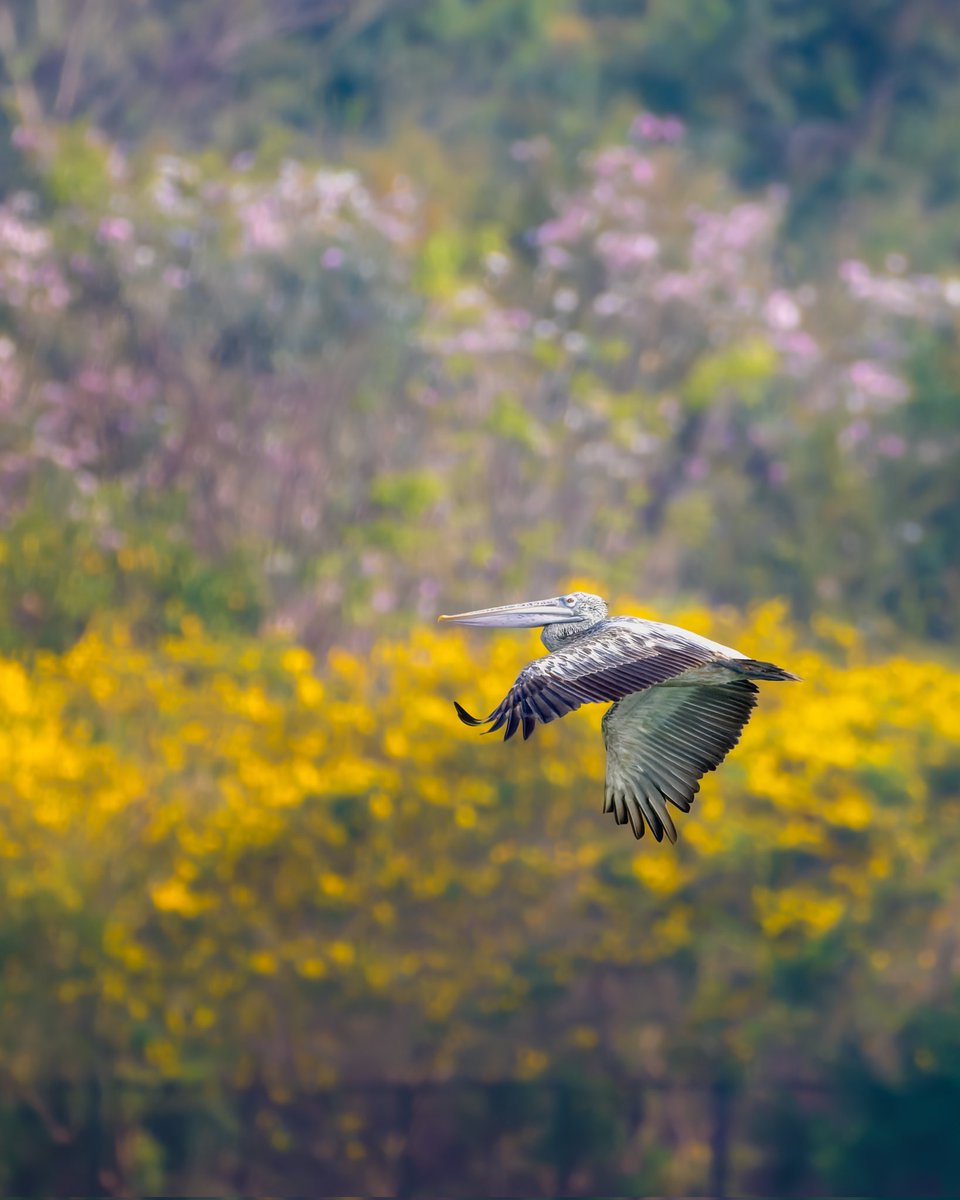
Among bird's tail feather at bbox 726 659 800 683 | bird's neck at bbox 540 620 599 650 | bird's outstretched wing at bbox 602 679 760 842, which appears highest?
bird's tail feather at bbox 726 659 800 683

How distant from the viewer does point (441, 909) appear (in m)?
10.4

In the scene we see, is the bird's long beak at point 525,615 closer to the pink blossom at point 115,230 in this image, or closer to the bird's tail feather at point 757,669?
the bird's tail feather at point 757,669

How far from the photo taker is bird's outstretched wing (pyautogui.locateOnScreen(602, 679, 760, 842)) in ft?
17.7

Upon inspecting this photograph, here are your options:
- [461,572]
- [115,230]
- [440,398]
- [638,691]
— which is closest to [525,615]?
[638,691]

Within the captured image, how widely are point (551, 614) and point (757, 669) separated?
61 centimetres

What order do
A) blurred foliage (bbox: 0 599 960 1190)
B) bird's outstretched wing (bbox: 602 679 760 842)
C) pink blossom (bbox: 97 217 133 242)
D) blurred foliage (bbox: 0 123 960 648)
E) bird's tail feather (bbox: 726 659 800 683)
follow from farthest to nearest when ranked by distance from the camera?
pink blossom (bbox: 97 217 133 242)
blurred foliage (bbox: 0 123 960 648)
blurred foliage (bbox: 0 599 960 1190)
bird's outstretched wing (bbox: 602 679 760 842)
bird's tail feather (bbox: 726 659 800 683)

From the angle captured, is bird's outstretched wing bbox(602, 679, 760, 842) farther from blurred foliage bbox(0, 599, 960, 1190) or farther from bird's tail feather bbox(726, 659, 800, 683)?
blurred foliage bbox(0, 599, 960, 1190)

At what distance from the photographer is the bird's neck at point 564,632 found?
5.06m

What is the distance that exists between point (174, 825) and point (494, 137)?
838 cm

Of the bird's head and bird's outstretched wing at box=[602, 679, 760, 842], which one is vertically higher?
the bird's head

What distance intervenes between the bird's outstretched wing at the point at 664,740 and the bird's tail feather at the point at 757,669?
0.55 metres

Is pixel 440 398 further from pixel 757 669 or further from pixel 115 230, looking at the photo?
pixel 757 669

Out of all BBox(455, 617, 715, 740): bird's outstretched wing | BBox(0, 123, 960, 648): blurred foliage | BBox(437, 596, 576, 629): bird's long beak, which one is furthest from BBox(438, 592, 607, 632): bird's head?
BBox(0, 123, 960, 648): blurred foliage

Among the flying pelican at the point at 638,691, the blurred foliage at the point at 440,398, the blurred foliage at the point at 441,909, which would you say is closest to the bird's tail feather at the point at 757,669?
the flying pelican at the point at 638,691
